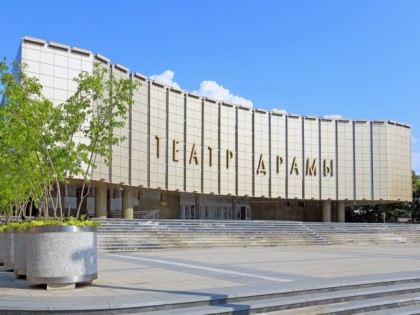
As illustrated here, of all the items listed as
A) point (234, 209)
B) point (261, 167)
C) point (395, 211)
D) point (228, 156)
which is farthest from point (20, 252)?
point (395, 211)

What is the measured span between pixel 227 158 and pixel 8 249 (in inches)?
1693

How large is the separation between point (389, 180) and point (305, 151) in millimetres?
11897

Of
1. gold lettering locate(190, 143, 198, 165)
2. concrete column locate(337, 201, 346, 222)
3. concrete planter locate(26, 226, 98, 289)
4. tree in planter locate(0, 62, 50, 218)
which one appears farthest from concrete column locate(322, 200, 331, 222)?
concrete planter locate(26, 226, 98, 289)

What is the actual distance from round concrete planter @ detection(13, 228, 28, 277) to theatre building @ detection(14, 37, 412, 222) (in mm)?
25662

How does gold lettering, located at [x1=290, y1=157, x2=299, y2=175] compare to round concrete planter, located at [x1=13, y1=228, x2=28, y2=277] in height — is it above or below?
above

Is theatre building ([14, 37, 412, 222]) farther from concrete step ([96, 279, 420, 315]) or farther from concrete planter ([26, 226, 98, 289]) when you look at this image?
concrete step ([96, 279, 420, 315])

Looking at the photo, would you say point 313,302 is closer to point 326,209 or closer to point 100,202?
point 100,202

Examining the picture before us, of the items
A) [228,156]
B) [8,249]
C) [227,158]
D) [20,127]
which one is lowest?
[8,249]

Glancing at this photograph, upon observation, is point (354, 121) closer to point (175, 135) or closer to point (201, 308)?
point (175, 135)

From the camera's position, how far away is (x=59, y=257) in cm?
1053

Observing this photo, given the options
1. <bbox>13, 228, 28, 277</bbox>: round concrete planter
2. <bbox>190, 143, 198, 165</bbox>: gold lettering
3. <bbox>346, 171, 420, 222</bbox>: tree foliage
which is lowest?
<bbox>346, 171, 420, 222</bbox>: tree foliage

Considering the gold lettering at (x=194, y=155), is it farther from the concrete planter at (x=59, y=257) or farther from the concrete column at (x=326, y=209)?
the concrete planter at (x=59, y=257)

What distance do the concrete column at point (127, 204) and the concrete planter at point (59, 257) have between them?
3642 centimetres

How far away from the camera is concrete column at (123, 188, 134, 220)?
47000 millimetres
